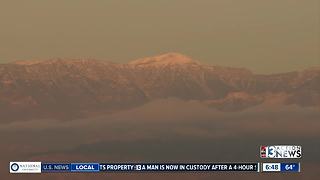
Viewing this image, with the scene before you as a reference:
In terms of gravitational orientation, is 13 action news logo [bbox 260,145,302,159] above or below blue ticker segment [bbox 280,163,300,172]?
above

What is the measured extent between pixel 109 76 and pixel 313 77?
2.84 meters

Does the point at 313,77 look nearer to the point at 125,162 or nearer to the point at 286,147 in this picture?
the point at 286,147

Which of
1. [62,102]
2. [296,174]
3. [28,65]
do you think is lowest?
[296,174]

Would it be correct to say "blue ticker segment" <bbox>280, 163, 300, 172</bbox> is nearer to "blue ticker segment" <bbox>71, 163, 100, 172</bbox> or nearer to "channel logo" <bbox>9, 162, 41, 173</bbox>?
"blue ticker segment" <bbox>71, 163, 100, 172</bbox>

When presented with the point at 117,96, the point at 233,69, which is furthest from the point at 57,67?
the point at 233,69

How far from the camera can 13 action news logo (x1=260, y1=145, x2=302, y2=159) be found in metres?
7.14

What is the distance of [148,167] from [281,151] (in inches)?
72.8

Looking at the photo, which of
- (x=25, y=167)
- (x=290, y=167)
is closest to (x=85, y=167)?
(x=25, y=167)

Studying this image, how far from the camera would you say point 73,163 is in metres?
7.12

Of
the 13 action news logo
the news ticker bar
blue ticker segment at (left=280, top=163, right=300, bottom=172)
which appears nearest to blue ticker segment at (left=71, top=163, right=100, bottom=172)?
the news ticker bar
